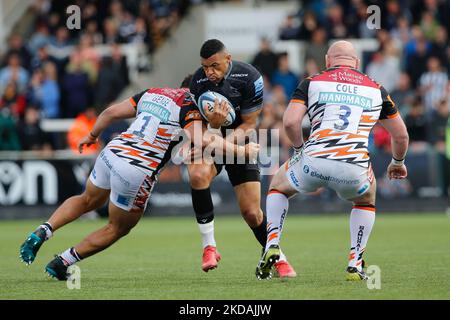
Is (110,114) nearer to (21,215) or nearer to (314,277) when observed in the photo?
(314,277)

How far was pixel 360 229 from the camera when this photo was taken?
9773 mm

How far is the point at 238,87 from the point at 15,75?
1521 centimetres

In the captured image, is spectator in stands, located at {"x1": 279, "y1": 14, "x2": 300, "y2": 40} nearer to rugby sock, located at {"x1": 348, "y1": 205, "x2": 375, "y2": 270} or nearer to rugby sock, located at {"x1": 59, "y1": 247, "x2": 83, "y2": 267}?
rugby sock, located at {"x1": 59, "y1": 247, "x2": 83, "y2": 267}

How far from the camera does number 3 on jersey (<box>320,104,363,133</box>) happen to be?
31.0ft

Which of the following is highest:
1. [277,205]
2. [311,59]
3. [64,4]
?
[64,4]

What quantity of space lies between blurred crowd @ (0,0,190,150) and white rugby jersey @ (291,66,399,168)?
13.1 meters

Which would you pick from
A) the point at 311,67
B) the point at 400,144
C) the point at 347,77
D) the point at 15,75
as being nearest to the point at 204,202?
the point at 347,77

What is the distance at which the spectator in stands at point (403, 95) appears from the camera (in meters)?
22.3

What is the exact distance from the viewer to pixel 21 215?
Answer: 68.7 feet

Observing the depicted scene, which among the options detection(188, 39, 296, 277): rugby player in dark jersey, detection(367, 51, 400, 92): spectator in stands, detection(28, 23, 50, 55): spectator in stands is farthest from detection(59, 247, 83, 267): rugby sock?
detection(28, 23, 50, 55): spectator in stands
